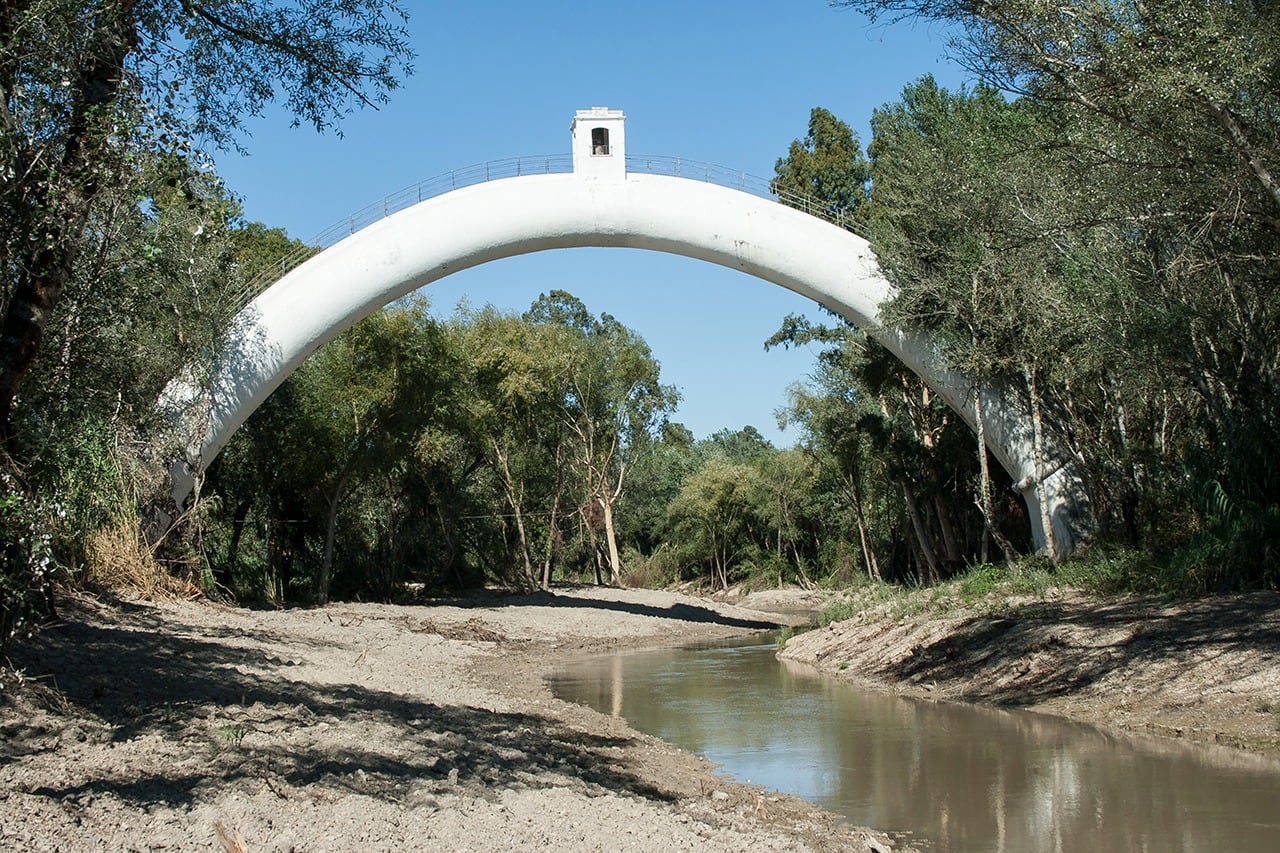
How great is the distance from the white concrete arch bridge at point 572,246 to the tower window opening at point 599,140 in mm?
32

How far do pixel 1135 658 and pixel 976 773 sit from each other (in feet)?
11.5

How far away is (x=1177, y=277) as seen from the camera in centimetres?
1416

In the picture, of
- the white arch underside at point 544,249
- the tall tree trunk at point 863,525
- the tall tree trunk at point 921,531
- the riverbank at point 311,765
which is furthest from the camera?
the tall tree trunk at point 863,525

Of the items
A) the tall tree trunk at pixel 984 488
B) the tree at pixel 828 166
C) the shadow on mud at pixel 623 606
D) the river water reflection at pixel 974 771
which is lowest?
the river water reflection at pixel 974 771

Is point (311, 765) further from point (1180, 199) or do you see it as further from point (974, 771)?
point (1180, 199)

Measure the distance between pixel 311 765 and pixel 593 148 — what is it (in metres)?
18.8

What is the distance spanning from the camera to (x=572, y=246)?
2408 centimetres

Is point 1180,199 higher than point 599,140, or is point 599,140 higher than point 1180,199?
point 599,140

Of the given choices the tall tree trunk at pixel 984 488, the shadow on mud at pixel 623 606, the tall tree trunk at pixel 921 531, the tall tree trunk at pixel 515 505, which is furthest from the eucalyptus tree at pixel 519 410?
the tall tree trunk at pixel 984 488

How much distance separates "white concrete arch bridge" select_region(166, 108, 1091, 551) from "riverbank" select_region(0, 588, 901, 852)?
9267mm

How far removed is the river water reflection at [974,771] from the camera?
7.31m

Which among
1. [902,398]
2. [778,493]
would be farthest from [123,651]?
[778,493]

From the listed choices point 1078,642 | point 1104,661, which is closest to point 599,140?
point 1078,642

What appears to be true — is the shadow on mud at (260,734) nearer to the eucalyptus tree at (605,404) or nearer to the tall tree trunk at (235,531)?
the tall tree trunk at (235,531)
